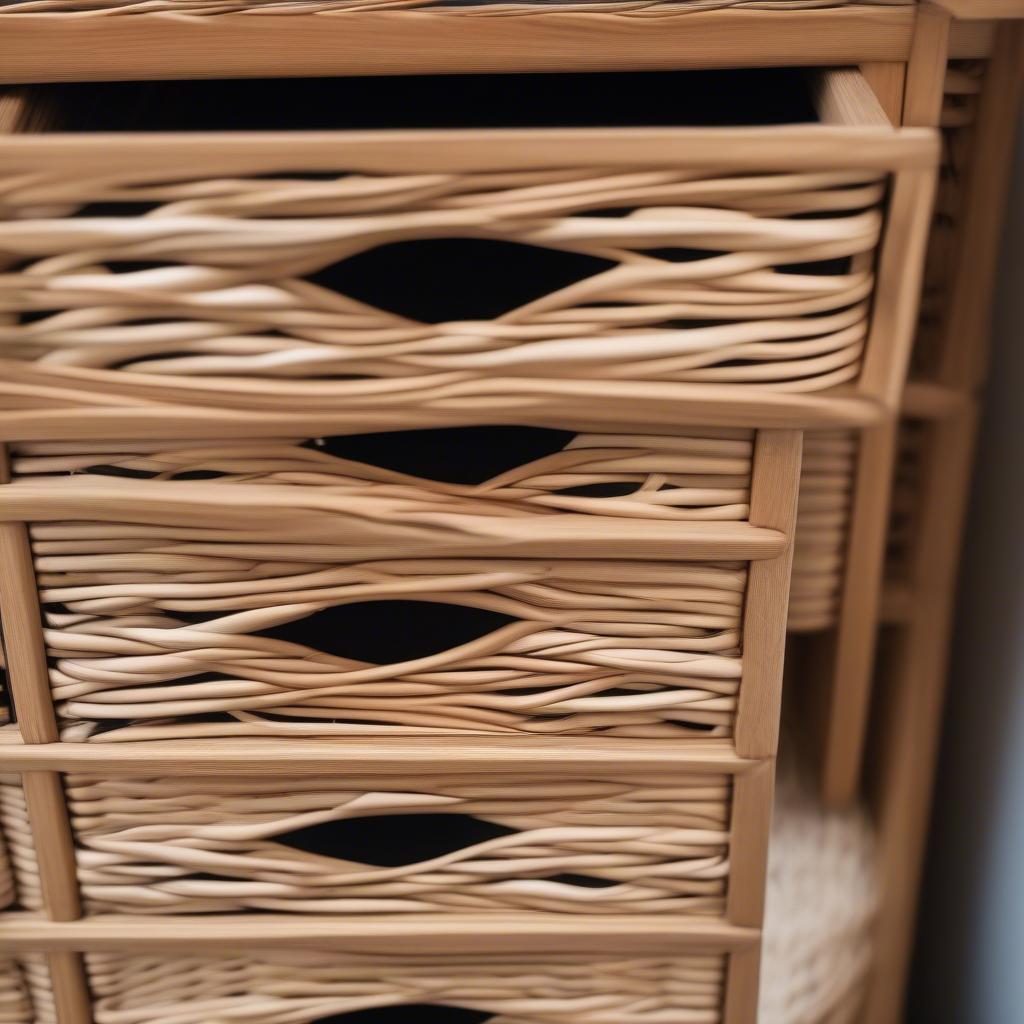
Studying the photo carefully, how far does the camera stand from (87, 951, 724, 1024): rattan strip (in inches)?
29.5

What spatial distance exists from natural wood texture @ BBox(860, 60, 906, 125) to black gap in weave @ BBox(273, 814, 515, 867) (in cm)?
47

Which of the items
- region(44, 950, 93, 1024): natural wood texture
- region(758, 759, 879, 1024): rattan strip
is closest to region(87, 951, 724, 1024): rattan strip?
region(44, 950, 93, 1024): natural wood texture

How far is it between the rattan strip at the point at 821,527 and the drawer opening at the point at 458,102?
24cm

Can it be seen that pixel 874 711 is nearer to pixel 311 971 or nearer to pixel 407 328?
pixel 311 971

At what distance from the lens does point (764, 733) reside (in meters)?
0.66

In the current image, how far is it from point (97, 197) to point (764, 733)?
46 centimetres

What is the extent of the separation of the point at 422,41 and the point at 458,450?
21cm

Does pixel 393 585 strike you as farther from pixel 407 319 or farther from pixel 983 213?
pixel 983 213

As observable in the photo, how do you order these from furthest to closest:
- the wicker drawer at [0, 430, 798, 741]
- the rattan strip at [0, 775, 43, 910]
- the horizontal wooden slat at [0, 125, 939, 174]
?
the rattan strip at [0, 775, 43, 910] → the wicker drawer at [0, 430, 798, 741] → the horizontal wooden slat at [0, 125, 939, 174]

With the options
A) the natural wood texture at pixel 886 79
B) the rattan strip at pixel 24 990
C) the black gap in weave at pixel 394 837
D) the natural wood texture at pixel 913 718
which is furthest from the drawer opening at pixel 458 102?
the rattan strip at pixel 24 990

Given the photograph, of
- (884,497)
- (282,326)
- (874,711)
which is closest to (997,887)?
(874,711)

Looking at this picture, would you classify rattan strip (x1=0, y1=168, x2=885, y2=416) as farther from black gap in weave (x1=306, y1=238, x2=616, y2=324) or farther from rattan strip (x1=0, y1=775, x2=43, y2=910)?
rattan strip (x1=0, y1=775, x2=43, y2=910)

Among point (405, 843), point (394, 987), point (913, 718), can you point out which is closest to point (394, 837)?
point (405, 843)

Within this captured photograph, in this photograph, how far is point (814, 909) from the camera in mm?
921
